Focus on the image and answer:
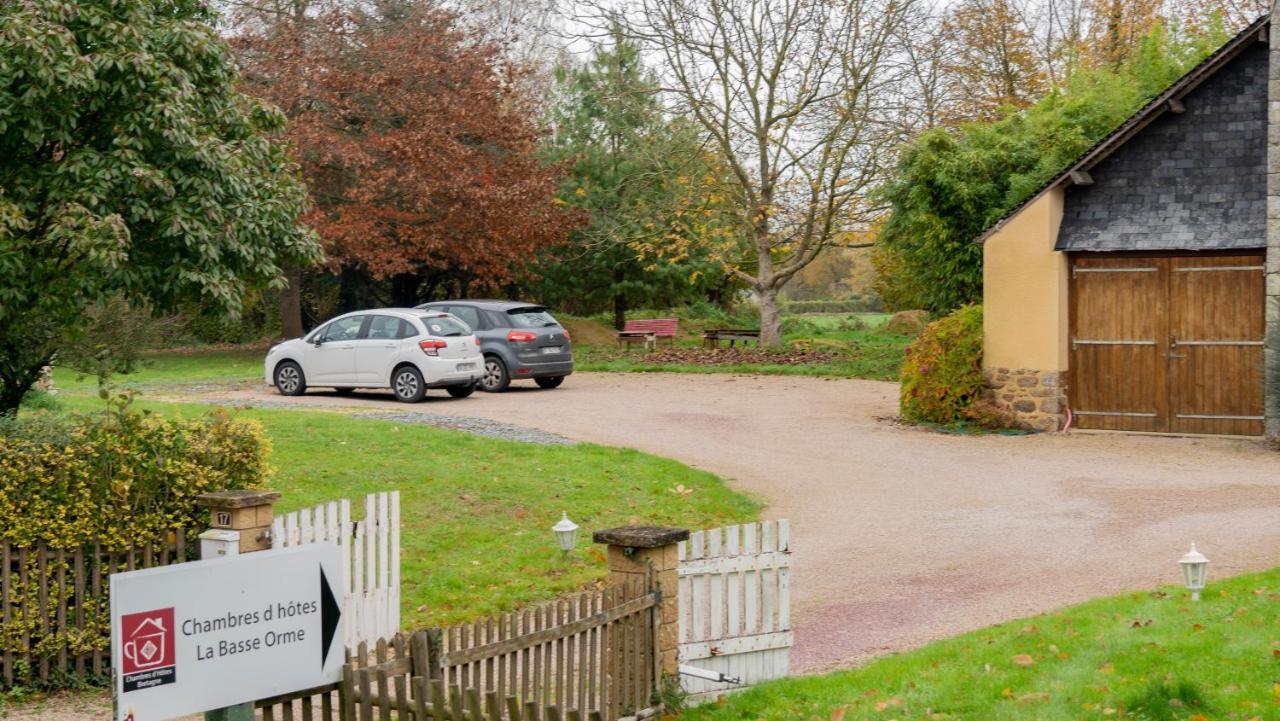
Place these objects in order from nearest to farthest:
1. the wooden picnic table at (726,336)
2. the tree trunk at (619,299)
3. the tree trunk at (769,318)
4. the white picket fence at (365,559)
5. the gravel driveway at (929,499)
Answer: the white picket fence at (365,559), the gravel driveway at (929,499), the tree trunk at (769,318), the wooden picnic table at (726,336), the tree trunk at (619,299)

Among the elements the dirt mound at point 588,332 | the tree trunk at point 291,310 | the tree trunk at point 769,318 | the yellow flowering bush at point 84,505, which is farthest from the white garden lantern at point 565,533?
the dirt mound at point 588,332

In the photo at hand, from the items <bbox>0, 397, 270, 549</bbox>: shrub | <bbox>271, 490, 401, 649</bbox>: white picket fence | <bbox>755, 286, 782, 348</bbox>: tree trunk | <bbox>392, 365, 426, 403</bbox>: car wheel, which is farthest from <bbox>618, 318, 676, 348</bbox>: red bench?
<bbox>0, 397, 270, 549</bbox>: shrub

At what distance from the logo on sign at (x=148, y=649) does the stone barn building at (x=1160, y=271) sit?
15482 mm

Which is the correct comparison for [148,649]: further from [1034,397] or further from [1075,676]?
[1034,397]

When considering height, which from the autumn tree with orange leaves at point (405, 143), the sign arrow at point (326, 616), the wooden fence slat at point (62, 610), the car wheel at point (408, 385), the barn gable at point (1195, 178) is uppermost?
the autumn tree with orange leaves at point (405, 143)

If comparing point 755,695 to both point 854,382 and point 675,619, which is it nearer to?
point 675,619

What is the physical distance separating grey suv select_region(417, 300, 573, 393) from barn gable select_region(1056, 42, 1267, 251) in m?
9.27

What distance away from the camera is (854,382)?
26.5 metres

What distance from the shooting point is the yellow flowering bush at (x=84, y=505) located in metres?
7.79

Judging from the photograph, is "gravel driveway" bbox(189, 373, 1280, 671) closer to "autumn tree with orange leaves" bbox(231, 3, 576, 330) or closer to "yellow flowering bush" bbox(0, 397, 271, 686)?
"yellow flowering bush" bbox(0, 397, 271, 686)

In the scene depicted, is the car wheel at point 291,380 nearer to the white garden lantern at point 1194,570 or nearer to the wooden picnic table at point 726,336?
the wooden picnic table at point 726,336

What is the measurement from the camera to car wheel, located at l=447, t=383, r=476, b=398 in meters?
22.6

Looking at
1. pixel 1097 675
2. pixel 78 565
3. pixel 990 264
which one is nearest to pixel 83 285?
pixel 78 565

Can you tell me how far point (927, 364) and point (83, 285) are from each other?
1316 centimetres
